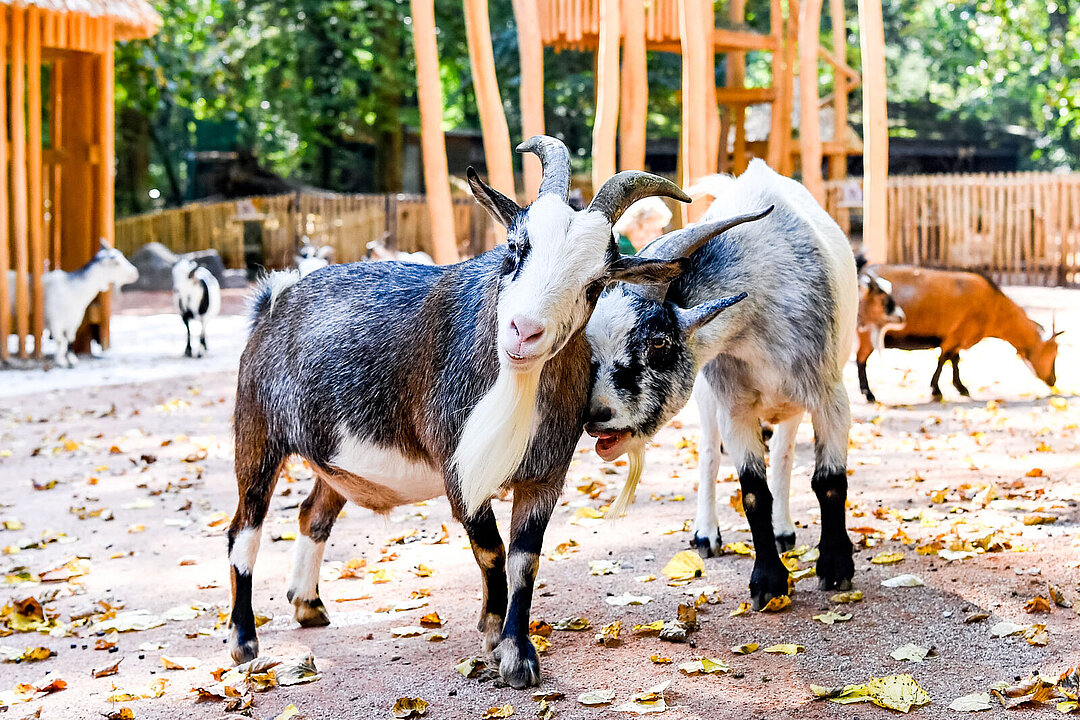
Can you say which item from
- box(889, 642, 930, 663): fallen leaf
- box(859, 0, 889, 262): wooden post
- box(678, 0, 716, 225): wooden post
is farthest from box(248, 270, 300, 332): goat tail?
box(859, 0, 889, 262): wooden post

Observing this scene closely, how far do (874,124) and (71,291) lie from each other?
337 inches

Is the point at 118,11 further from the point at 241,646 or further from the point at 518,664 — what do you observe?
the point at 518,664

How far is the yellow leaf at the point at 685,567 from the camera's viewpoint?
175 inches

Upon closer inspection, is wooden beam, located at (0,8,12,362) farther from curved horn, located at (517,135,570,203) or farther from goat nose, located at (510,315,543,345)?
goat nose, located at (510,315,543,345)

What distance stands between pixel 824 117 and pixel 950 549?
22.5 metres

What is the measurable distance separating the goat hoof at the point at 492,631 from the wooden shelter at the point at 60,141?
31.5 feet

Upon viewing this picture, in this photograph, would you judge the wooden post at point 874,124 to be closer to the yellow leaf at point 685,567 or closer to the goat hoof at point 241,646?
the yellow leaf at point 685,567

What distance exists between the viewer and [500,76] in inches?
855

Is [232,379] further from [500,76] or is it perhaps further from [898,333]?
[500,76]

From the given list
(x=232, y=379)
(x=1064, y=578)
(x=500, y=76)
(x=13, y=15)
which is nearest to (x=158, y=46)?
(x=500, y=76)

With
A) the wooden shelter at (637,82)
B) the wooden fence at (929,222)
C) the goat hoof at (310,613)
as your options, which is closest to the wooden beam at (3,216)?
the wooden shelter at (637,82)

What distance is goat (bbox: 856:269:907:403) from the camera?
28.5 feet

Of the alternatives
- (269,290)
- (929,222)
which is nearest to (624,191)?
(269,290)

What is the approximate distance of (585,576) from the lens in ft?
15.0
